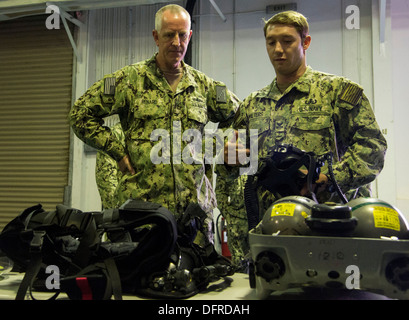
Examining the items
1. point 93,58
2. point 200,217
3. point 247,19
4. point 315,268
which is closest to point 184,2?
point 247,19

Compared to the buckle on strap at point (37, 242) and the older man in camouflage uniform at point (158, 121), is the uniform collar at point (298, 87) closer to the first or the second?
the older man in camouflage uniform at point (158, 121)

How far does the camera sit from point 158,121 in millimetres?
2145

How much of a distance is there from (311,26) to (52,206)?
3.86 m

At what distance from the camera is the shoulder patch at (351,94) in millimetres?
1788

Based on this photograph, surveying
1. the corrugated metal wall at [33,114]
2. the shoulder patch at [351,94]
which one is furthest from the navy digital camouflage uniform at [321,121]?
the corrugated metal wall at [33,114]

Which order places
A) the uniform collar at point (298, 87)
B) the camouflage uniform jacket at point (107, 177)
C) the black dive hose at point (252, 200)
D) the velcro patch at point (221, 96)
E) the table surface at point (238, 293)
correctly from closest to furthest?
the table surface at point (238, 293), the black dive hose at point (252, 200), the uniform collar at point (298, 87), the velcro patch at point (221, 96), the camouflage uniform jacket at point (107, 177)

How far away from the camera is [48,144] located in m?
5.61

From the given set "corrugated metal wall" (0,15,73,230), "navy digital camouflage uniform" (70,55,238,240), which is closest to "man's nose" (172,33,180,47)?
"navy digital camouflage uniform" (70,55,238,240)

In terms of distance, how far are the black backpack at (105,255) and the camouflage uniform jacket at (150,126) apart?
0.72 meters

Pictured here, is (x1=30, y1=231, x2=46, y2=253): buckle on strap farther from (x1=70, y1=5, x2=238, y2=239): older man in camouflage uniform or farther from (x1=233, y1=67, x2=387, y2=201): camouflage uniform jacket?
(x1=233, y1=67, x2=387, y2=201): camouflage uniform jacket

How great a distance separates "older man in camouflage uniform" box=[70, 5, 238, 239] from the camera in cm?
210

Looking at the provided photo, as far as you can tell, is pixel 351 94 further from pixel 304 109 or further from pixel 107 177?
pixel 107 177

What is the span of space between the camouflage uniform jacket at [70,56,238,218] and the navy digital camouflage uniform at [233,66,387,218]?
1.15 ft
